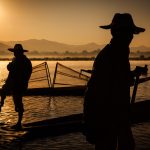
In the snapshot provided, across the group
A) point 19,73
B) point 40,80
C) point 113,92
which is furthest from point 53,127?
point 40,80

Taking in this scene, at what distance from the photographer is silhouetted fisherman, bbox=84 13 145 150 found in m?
4.70

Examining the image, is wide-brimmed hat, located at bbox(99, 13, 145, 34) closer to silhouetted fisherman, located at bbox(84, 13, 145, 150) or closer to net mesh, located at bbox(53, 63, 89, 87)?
silhouetted fisherman, located at bbox(84, 13, 145, 150)

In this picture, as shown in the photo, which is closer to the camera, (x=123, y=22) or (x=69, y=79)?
(x=123, y=22)

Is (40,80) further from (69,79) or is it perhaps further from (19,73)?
(69,79)

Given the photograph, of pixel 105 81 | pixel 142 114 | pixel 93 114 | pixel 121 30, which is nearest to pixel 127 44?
pixel 121 30

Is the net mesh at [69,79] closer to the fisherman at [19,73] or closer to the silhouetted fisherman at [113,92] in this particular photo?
the fisherman at [19,73]

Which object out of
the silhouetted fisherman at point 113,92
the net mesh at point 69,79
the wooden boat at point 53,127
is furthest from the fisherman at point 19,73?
the net mesh at point 69,79

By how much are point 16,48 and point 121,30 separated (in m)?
7.45

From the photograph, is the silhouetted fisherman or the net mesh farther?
the net mesh

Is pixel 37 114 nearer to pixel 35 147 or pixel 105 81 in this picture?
pixel 35 147

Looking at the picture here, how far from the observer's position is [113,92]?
185 inches

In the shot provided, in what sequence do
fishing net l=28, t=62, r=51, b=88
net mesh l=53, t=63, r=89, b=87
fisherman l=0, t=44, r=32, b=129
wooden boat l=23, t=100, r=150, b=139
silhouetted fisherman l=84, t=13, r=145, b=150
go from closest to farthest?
silhouetted fisherman l=84, t=13, r=145, b=150 < wooden boat l=23, t=100, r=150, b=139 < fisherman l=0, t=44, r=32, b=129 < net mesh l=53, t=63, r=89, b=87 < fishing net l=28, t=62, r=51, b=88

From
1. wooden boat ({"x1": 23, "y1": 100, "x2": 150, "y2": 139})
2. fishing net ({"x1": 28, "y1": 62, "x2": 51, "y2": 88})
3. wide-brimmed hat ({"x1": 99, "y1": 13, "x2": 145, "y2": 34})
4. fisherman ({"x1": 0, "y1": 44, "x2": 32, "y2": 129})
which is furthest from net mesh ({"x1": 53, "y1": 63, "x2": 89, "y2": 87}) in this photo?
wide-brimmed hat ({"x1": 99, "y1": 13, "x2": 145, "y2": 34})

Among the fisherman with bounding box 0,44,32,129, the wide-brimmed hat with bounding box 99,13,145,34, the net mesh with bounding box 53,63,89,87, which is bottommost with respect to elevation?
the net mesh with bounding box 53,63,89,87
